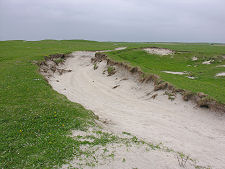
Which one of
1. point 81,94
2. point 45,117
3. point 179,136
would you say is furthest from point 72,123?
point 81,94

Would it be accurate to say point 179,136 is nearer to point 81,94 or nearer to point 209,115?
point 209,115

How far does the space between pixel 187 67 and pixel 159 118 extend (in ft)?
73.5

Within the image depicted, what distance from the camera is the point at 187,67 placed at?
114 feet

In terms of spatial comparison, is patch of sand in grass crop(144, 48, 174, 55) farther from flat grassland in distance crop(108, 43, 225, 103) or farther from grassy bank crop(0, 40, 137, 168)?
grassy bank crop(0, 40, 137, 168)

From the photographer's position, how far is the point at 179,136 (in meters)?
13.2

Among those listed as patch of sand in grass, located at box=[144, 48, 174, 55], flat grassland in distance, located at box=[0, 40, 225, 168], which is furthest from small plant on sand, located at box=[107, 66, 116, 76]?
patch of sand in grass, located at box=[144, 48, 174, 55]

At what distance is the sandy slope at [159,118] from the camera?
38.7 ft

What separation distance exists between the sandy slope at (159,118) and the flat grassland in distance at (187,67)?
2.46 metres

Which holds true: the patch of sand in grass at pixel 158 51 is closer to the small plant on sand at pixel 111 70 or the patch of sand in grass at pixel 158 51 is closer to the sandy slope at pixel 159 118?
the small plant on sand at pixel 111 70

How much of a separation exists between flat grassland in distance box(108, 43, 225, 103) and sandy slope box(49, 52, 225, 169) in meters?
2.46

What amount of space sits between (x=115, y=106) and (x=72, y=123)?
8273 millimetres

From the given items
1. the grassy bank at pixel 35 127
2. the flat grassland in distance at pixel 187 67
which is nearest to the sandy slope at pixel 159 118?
the flat grassland in distance at pixel 187 67

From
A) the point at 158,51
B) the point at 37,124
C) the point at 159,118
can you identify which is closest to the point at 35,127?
the point at 37,124

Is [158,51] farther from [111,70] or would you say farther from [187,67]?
[111,70]
